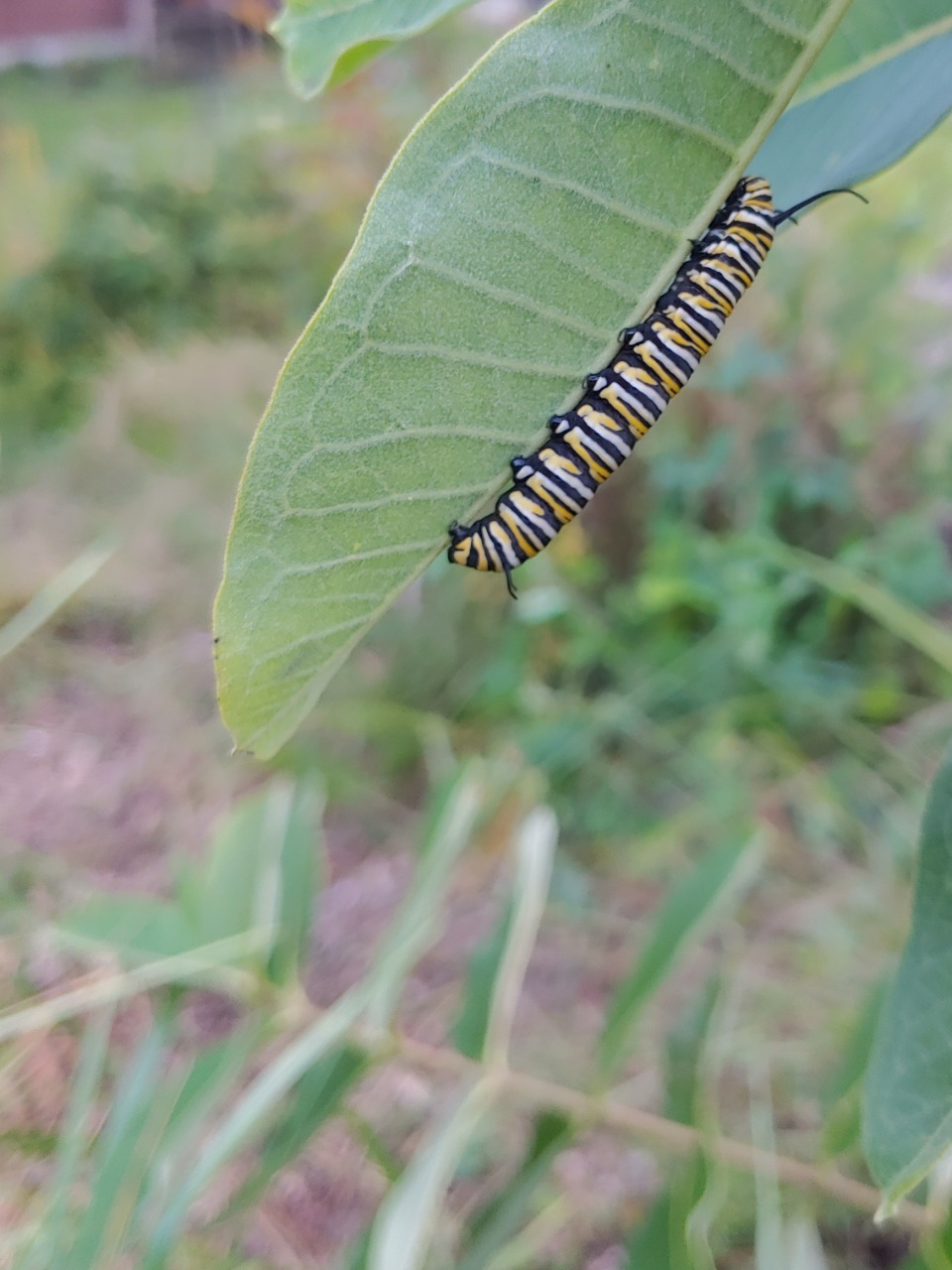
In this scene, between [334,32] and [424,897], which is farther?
[424,897]

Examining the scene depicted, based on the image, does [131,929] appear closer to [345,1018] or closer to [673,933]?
[345,1018]

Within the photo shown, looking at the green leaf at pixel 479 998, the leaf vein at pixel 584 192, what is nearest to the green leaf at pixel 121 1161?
the green leaf at pixel 479 998

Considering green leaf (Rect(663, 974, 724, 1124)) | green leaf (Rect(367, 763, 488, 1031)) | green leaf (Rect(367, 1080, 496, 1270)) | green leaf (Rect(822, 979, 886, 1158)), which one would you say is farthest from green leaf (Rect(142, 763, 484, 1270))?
green leaf (Rect(822, 979, 886, 1158))

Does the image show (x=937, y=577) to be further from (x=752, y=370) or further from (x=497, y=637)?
(x=497, y=637)

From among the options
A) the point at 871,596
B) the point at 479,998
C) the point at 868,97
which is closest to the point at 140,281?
the point at 871,596

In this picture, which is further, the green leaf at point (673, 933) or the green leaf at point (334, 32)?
the green leaf at point (673, 933)

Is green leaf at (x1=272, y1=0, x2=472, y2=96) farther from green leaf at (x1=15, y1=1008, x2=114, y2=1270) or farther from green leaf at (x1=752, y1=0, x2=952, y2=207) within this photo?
green leaf at (x1=15, y1=1008, x2=114, y2=1270)

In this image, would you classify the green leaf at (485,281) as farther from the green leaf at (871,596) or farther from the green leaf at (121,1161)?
the green leaf at (871,596)
